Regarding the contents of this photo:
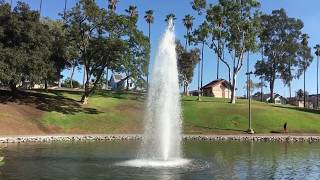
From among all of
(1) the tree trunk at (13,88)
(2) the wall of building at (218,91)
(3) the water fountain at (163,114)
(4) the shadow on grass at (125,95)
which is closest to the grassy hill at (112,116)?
(1) the tree trunk at (13,88)

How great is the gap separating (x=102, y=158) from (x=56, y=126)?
3120cm

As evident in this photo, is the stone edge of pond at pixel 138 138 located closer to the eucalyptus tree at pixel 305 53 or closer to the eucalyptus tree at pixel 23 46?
the eucalyptus tree at pixel 23 46

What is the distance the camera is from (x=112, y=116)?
75.0 m

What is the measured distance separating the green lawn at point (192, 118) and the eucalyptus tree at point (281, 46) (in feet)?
118

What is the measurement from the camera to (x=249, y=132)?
6988cm

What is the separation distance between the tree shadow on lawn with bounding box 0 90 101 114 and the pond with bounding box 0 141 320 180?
31088 millimetres

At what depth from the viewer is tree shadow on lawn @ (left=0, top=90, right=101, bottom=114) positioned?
74062 mm

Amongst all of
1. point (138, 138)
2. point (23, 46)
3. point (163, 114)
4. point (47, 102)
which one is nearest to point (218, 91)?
point (47, 102)

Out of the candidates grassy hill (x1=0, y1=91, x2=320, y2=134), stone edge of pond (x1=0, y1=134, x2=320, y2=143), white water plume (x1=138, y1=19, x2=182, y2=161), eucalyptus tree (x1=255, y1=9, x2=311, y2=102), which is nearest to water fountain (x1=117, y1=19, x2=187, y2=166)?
white water plume (x1=138, y1=19, x2=182, y2=161)

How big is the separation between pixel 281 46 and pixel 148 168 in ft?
315

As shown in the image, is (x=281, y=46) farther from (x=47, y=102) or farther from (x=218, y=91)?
(x=47, y=102)

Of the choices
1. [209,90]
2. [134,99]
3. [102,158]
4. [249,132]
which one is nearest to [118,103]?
[134,99]

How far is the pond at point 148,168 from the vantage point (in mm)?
28109

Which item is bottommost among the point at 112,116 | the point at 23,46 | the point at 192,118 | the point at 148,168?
the point at 148,168
